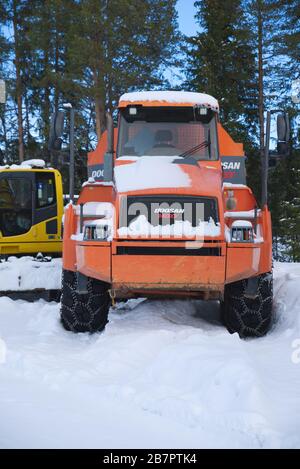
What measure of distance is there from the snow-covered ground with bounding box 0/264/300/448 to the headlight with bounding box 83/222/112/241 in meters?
1.04

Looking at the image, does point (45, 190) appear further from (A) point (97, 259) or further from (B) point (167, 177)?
(A) point (97, 259)

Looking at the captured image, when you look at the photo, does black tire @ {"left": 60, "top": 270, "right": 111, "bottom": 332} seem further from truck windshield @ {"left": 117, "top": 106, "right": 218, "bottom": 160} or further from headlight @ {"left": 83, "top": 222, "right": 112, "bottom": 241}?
truck windshield @ {"left": 117, "top": 106, "right": 218, "bottom": 160}

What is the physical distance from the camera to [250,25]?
21.5m

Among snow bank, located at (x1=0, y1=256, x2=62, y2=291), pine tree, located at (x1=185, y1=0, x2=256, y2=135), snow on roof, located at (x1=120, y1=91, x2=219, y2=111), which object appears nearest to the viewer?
snow on roof, located at (x1=120, y1=91, x2=219, y2=111)

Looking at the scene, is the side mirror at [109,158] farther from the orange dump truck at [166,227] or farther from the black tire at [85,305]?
the black tire at [85,305]

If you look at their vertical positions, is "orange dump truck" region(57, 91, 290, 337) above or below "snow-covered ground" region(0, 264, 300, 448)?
above

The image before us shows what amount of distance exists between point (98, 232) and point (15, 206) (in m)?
4.97

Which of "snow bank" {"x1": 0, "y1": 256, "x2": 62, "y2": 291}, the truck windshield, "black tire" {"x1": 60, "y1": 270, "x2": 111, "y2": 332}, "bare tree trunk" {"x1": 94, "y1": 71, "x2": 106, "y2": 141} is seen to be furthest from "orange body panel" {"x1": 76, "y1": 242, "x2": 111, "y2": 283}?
"bare tree trunk" {"x1": 94, "y1": 71, "x2": 106, "y2": 141}

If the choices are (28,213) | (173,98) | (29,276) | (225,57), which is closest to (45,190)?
(28,213)

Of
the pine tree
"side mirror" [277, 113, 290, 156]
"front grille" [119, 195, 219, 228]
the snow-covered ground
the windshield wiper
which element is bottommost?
the snow-covered ground

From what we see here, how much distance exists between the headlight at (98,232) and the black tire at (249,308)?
5.22 feet

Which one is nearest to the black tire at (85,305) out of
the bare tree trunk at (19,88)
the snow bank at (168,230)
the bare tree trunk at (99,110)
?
the snow bank at (168,230)

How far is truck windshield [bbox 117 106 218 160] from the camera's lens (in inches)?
278

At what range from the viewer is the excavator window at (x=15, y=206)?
10391 mm
